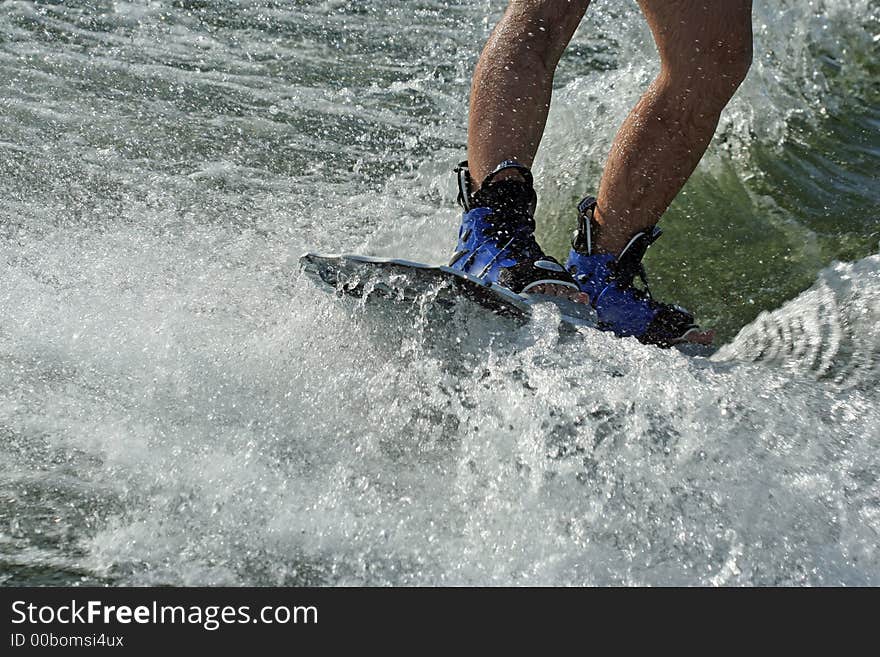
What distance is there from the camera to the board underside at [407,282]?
204 cm

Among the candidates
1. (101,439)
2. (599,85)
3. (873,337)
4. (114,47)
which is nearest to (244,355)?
(101,439)

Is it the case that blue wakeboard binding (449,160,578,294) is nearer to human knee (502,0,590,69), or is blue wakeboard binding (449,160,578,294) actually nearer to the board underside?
the board underside

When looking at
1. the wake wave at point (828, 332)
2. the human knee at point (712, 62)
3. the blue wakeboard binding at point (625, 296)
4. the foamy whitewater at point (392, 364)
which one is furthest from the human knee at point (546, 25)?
the wake wave at point (828, 332)

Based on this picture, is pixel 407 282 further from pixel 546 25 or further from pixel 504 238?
pixel 546 25

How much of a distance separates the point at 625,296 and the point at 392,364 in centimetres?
70

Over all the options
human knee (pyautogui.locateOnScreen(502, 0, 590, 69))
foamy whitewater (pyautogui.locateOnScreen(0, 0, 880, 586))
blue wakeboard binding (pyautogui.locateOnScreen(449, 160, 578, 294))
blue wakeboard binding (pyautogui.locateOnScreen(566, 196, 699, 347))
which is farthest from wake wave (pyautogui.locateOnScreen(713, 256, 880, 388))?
human knee (pyautogui.locateOnScreen(502, 0, 590, 69))

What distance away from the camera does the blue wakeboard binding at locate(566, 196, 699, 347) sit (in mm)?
2475

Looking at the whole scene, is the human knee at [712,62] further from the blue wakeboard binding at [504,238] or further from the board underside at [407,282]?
the board underside at [407,282]

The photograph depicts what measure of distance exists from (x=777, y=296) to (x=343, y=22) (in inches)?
102

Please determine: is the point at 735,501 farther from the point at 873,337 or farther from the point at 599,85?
the point at 599,85

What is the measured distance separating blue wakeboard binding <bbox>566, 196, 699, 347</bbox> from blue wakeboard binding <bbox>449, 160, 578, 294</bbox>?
0.15 metres

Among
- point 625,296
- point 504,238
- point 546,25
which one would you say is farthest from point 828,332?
point 546,25

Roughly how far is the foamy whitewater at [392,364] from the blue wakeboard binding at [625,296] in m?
0.21

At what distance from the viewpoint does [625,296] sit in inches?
98.3
